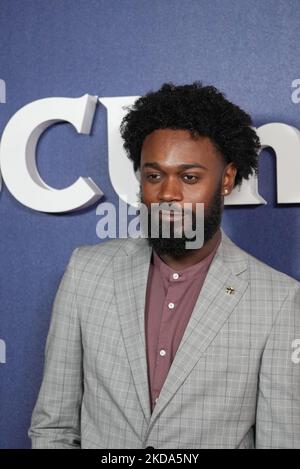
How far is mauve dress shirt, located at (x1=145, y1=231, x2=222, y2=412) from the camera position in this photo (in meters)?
1.65

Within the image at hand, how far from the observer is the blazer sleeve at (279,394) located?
5.27 ft

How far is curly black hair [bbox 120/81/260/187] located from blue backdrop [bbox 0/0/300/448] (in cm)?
15

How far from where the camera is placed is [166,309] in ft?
5.55

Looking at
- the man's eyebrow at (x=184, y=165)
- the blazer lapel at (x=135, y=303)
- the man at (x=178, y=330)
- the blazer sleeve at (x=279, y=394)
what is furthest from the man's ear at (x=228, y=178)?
the blazer sleeve at (x=279, y=394)

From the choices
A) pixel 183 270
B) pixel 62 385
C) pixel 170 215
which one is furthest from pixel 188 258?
pixel 62 385

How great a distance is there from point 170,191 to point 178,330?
0.35 m

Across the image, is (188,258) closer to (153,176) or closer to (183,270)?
(183,270)

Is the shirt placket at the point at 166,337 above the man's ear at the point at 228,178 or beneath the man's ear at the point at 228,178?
beneath

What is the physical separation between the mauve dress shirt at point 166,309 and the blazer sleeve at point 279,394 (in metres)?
0.23

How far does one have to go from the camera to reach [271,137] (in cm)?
195

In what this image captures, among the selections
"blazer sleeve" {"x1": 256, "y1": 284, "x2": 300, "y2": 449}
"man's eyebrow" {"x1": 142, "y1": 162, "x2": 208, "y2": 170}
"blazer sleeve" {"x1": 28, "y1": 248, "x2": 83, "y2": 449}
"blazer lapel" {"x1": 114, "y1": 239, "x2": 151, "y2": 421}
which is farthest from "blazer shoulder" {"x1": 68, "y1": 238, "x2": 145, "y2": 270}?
"blazer sleeve" {"x1": 256, "y1": 284, "x2": 300, "y2": 449}

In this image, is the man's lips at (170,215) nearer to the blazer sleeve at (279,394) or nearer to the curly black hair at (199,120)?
the curly black hair at (199,120)

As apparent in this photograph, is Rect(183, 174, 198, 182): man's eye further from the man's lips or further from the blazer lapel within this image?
the blazer lapel

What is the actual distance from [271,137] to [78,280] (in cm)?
70
